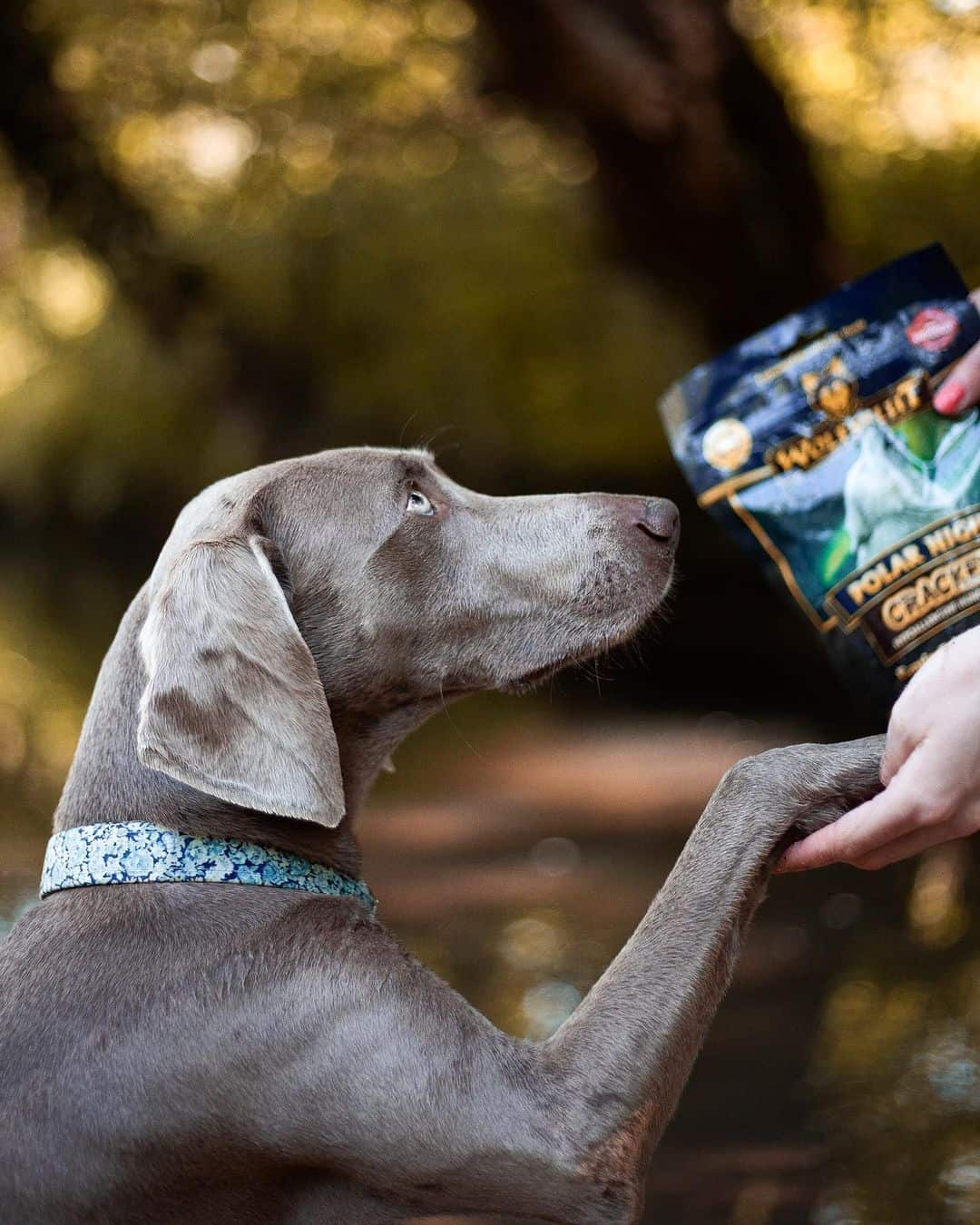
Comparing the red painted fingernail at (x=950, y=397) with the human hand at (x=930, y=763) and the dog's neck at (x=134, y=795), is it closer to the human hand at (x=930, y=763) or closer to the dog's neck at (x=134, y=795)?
the human hand at (x=930, y=763)

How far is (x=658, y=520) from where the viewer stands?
2.43 metres

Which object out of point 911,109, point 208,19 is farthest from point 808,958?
point 208,19

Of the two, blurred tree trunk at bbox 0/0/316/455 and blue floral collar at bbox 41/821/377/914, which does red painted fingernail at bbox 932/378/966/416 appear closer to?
blue floral collar at bbox 41/821/377/914

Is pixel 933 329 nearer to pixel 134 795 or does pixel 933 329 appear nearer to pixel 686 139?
pixel 134 795

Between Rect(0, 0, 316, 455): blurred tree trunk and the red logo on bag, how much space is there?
6.25m

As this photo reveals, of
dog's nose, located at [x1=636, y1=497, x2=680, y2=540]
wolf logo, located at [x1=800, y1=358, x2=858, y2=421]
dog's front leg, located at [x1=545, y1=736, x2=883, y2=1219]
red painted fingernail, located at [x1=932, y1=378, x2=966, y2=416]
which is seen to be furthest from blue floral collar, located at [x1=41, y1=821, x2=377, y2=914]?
red painted fingernail, located at [x1=932, y1=378, x2=966, y2=416]

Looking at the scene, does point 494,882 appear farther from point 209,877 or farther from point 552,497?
point 209,877

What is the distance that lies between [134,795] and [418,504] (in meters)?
0.65

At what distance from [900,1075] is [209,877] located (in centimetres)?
173

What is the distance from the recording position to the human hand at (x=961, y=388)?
2406mm

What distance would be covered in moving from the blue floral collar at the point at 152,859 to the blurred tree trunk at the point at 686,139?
458 centimetres

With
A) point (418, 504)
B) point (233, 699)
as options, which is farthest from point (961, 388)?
point (233, 699)

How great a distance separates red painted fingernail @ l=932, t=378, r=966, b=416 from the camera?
2406 mm

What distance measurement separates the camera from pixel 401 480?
7.99 feet
